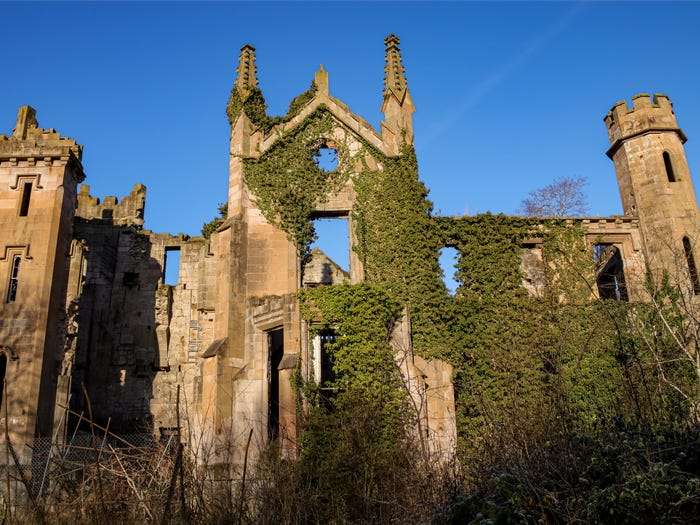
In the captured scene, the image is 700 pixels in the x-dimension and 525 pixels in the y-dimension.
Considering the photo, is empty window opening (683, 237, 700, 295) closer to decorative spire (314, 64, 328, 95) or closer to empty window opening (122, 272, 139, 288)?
decorative spire (314, 64, 328, 95)

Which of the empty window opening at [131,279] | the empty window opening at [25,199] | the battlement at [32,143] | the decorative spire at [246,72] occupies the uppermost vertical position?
the decorative spire at [246,72]

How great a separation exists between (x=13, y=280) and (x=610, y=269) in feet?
71.2

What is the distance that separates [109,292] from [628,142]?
24.1 metres

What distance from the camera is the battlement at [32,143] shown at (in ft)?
68.6

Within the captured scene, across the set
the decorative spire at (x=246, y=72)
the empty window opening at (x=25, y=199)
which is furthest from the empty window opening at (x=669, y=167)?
the empty window opening at (x=25, y=199)

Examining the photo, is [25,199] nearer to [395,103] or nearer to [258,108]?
[258,108]

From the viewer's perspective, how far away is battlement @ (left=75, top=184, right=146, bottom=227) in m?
31.1

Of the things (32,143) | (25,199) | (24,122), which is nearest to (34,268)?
(25,199)

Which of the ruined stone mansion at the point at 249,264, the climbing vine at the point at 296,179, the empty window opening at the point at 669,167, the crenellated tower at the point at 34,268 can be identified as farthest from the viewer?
the empty window opening at the point at 669,167

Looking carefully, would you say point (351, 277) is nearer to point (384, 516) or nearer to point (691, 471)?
point (384, 516)

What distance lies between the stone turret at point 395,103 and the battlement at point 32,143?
11.4 m

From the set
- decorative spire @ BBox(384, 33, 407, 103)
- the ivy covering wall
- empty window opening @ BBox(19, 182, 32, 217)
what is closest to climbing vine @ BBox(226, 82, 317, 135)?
the ivy covering wall

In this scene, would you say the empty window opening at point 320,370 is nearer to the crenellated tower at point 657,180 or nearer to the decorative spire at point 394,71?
the decorative spire at point 394,71

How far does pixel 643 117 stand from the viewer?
22438mm
